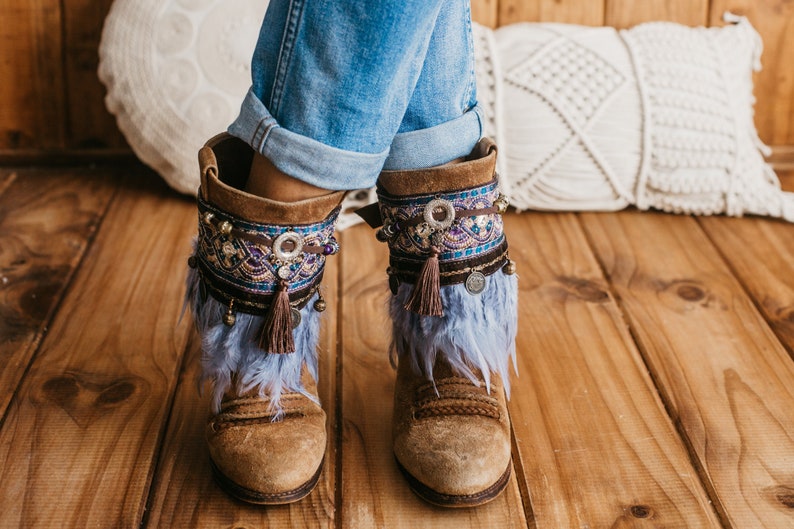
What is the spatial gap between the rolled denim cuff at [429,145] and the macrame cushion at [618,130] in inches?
22.1

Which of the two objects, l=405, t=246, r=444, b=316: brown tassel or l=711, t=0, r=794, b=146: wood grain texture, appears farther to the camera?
l=711, t=0, r=794, b=146: wood grain texture

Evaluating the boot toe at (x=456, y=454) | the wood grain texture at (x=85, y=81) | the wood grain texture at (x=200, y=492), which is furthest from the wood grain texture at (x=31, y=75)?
the boot toe at (x=456, y=454)

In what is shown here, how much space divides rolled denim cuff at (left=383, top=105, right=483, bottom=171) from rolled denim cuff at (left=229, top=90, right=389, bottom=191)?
0.07m

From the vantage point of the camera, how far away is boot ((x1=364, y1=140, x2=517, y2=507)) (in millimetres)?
748

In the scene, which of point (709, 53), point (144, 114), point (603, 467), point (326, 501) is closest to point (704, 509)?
point (603, 467)

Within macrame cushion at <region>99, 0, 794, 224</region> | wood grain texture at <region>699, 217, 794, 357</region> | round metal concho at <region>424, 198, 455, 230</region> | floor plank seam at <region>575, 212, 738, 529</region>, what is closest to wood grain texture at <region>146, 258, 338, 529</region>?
round metal concho at <region>424, 198, 455, 230</region>

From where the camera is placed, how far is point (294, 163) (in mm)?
659

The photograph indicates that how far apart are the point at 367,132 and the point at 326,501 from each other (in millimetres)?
337

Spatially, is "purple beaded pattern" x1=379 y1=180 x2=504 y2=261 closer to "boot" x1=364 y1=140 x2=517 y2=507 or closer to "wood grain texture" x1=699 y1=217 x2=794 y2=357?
"boot" x1=364 y1=140 x2=517 y2=507

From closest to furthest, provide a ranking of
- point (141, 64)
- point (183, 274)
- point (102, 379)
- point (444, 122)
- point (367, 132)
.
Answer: point (367, 132)
point (444, 122)
point (102, 379)
point (183, 274)
point (141, 64)

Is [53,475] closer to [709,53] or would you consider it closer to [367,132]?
[367,132]

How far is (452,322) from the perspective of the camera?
0.79 meters

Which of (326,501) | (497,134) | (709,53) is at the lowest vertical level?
(326,501)

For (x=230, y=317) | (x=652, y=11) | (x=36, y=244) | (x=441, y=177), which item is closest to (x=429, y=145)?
(x=441, y=177)
